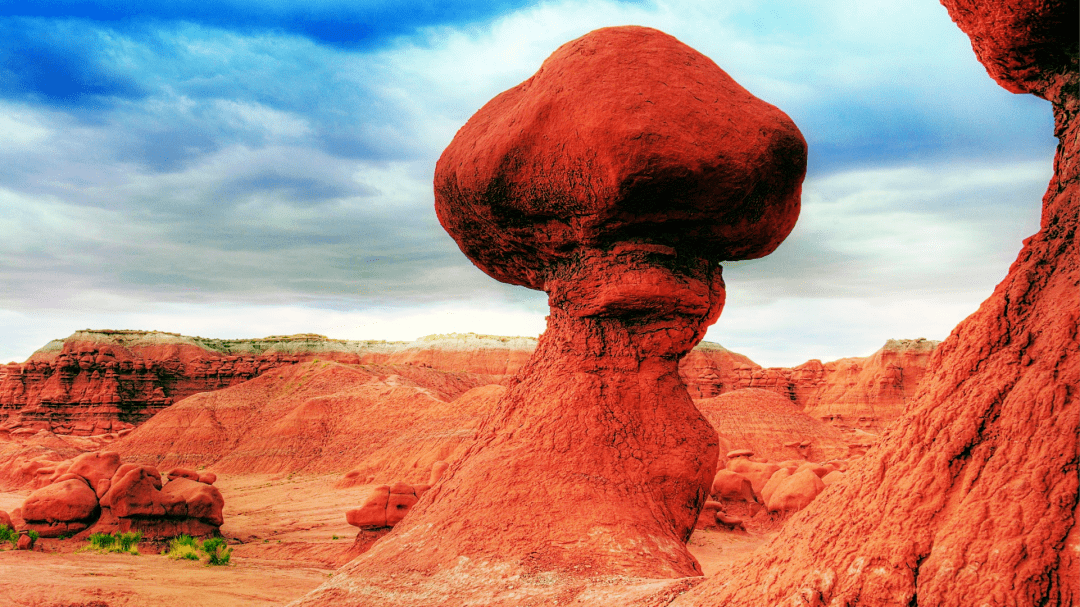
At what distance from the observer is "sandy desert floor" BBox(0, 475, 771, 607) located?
8.03 metres

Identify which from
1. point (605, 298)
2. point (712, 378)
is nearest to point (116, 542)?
point (605, 298)

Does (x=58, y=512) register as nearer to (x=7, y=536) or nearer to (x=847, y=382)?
(x=7, y=536)

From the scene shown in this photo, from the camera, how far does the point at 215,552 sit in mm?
11164

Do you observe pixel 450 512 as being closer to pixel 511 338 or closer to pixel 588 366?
pixel 588 366

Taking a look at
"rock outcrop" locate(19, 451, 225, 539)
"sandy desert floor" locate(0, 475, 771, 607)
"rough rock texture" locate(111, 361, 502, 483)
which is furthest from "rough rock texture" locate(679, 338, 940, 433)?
"rock outcrop" locate(19, 451, 225, 539)

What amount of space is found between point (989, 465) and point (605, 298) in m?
4.15

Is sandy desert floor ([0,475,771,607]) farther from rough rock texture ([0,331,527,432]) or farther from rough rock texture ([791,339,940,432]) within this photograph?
rough rock texture ([791,339,940,432])

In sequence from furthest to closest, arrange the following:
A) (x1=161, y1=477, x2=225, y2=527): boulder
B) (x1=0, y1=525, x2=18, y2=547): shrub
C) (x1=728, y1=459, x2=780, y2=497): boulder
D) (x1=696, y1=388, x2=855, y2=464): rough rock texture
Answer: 1. (x1=696, y1=388, x2=855, y2=464): rough rock texture
2. (x1=728, y1=459, x2=780, y2=497): boulder
3. (x1=161, y1=477, x2=225, y2=527): boulder
4. (x1=0, y1=525, x2=18, y2=547): shrub

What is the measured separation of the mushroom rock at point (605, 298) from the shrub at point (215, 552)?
576 cm

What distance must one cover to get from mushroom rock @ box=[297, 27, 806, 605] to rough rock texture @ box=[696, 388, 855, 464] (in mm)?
19646

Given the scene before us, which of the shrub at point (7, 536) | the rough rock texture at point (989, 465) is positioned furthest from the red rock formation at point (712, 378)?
the rough rock texture at point (989, 465)

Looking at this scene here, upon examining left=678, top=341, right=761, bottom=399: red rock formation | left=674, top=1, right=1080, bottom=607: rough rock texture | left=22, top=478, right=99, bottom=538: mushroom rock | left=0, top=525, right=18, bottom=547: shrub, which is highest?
left=678, top=341, right=761, bottom=399: red rock formation

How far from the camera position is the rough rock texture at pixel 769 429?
26.5 m

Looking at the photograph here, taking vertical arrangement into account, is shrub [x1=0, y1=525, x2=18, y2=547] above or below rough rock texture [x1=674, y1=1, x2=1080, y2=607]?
below
